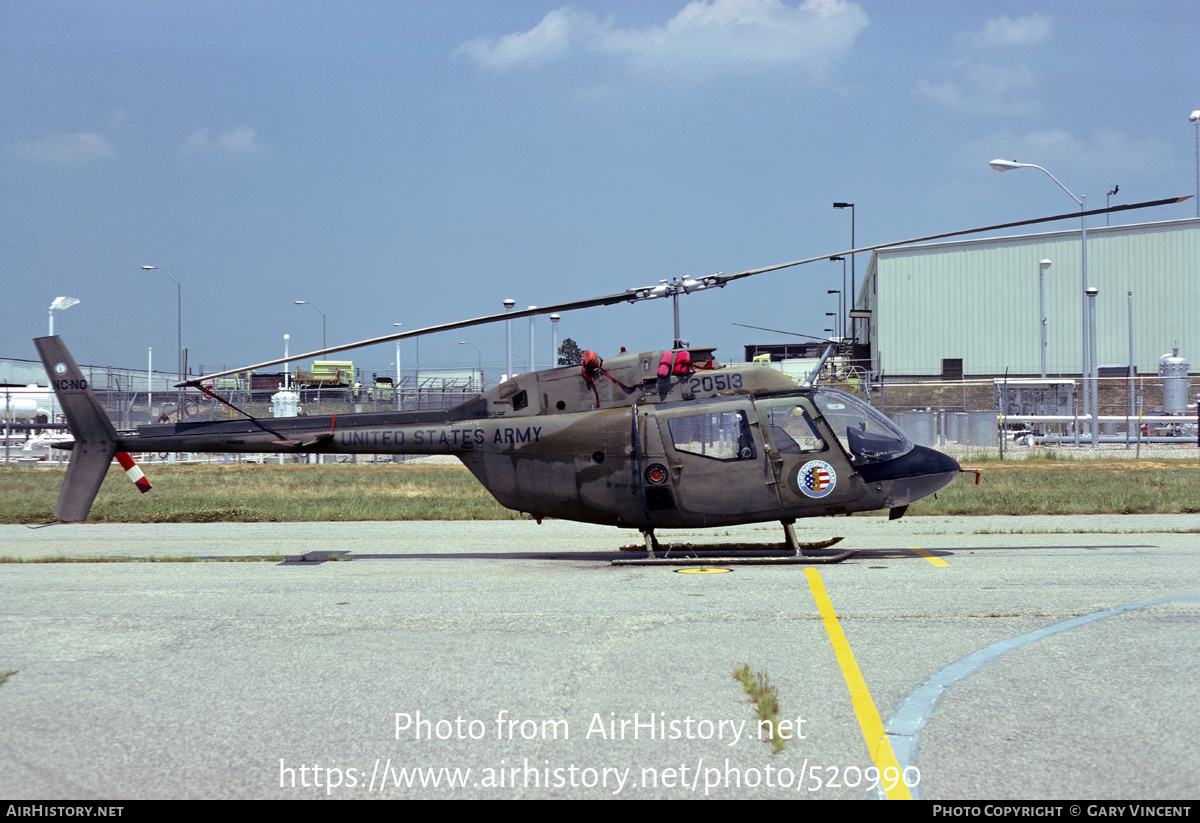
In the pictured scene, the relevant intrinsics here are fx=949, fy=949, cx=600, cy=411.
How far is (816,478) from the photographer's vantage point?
419 inches

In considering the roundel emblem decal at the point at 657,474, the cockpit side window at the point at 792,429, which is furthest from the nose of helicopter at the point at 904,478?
the roundel emblem decal at the point at 657,474

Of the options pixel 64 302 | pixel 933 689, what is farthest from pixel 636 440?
pixel 64 302

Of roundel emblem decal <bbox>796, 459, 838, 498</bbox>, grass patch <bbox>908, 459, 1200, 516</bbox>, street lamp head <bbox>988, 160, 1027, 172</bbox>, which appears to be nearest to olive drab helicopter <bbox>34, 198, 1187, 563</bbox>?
roundel emblem decal <bbox>796, 459, 838, 498</bbox>

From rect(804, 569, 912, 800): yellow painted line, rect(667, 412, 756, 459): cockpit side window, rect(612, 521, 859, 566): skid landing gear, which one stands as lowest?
rect(612, 521, 859, 566): skid landing gear

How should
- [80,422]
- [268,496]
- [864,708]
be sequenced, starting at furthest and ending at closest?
[268,496] < [80,422] < [864,708]

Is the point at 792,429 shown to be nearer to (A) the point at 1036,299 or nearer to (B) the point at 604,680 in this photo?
(B) the point at 604,680

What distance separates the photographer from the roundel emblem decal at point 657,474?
10.9m

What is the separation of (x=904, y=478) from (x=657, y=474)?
276 centimetres

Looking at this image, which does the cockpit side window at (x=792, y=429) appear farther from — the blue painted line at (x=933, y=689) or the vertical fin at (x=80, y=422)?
the vertical fin at (x=80, y=422)

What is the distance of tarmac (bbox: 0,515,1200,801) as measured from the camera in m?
4.29

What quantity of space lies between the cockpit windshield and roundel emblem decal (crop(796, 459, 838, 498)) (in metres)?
0.31

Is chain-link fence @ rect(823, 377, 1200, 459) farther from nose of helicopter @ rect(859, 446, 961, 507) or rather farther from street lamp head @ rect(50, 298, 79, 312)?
street lamp head @ rect(50, 298, 79, 312)

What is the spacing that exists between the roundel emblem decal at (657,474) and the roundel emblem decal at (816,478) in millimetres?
1510
